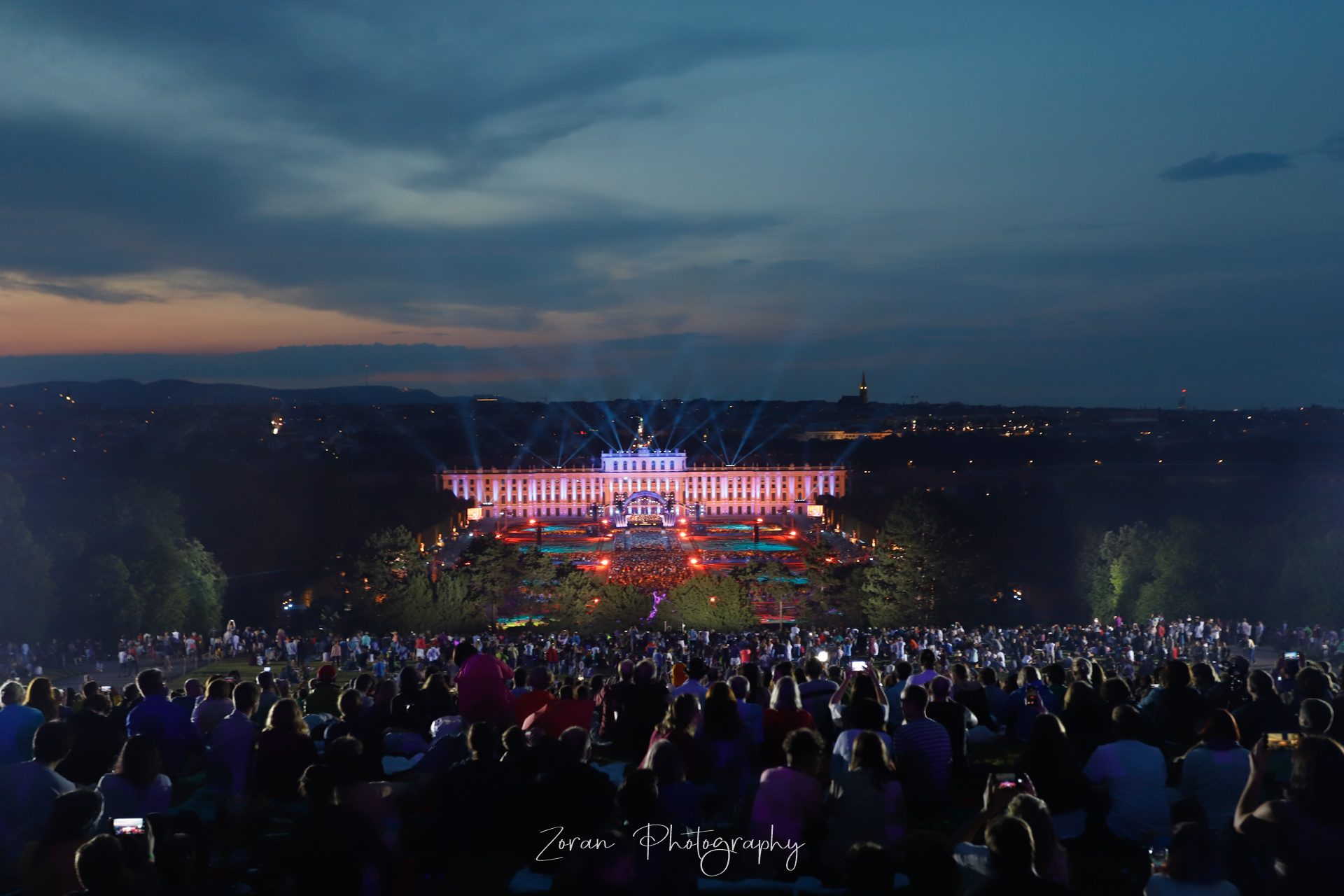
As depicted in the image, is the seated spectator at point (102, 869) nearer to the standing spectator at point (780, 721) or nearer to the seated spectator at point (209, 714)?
the standing spectator at point (780, 721)

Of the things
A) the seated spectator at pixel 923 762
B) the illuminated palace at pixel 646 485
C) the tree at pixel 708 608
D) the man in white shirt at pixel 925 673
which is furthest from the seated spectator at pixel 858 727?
the illuminated palace at pixel 646 485

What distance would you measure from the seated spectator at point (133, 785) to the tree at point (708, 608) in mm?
31352

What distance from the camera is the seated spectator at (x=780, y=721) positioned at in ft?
27.8

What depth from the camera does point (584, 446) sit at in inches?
7328

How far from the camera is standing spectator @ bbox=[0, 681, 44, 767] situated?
362 inches

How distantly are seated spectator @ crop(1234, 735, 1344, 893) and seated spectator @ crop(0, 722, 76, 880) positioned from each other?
8.12 metres

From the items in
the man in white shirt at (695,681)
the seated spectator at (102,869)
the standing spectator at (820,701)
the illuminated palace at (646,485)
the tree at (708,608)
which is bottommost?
the illuminated palace at (646,485)

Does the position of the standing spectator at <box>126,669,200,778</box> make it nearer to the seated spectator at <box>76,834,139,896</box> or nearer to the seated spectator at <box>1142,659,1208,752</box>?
the seated spectator at <box>76,834,139,896</box>

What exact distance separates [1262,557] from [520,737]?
129 ft

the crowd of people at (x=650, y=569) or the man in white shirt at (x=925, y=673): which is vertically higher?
the man in white shirt at (x=925, y=673)

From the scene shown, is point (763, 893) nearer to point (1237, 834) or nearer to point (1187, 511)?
point (1237, 834)

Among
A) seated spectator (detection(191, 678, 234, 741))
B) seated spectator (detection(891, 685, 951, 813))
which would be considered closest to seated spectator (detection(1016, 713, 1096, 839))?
seated spectator (detection(891, 685, 951, 813))

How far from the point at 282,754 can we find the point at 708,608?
31.1 m

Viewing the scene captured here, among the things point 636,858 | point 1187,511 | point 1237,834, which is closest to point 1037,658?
point 1237,834
